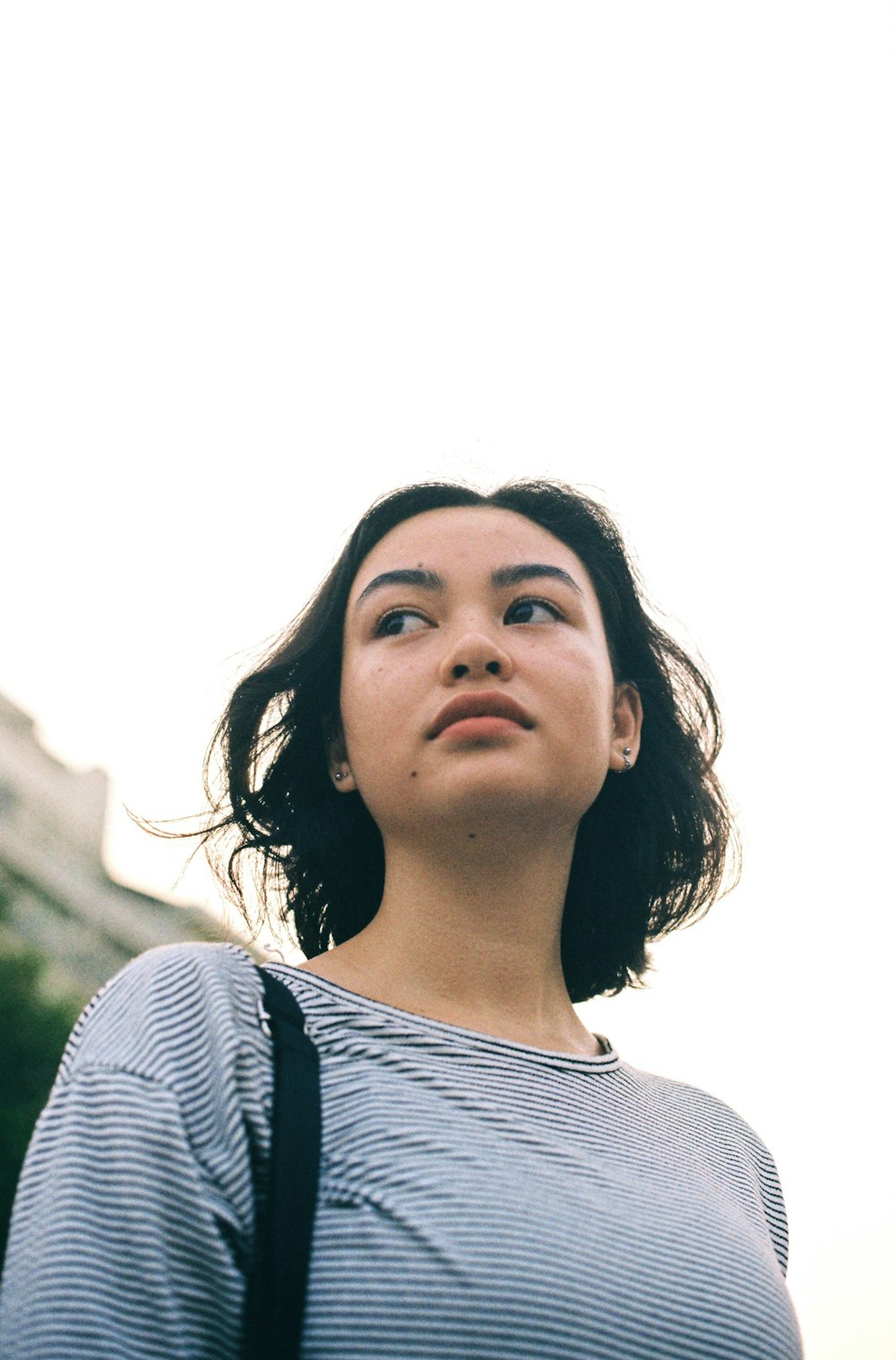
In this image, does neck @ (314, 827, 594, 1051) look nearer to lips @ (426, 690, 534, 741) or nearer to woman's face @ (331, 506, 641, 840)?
woman's face @ (331, 506, 641, 840)

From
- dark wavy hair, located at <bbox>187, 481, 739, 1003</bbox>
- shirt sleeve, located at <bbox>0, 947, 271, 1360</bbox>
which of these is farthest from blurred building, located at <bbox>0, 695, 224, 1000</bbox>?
shirt sleeve, located at <bbox>0, 947, 271, 1360</bbox>

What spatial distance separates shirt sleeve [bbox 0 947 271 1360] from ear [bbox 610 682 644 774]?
159 centimetres

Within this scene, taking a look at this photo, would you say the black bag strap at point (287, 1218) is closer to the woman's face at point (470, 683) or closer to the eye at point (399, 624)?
the woman's face at point (470, 683)

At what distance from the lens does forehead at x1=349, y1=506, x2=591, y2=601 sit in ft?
9.80

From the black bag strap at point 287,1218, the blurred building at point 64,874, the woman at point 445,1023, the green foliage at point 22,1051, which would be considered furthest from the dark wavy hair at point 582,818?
the blurred building at point 64,874

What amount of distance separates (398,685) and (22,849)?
28.7 m

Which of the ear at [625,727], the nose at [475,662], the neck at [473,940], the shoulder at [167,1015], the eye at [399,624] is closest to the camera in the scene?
the shoulder at [167,1015]

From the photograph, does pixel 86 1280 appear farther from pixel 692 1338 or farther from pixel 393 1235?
pixel 692 1338

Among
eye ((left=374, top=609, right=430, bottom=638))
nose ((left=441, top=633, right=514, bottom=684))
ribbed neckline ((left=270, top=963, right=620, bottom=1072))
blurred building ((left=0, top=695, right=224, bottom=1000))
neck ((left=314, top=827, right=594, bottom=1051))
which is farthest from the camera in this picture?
blurred building ((left=0, top=695, right=224, bottom=1000))

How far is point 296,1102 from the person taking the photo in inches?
74.4

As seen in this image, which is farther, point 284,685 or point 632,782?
point 632,782

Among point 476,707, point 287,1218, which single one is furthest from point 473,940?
point 287,1218

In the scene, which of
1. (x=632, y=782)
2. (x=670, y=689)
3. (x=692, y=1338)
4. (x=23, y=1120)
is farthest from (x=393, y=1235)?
(x=23, y=1120)

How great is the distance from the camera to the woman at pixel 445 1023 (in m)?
1.72
